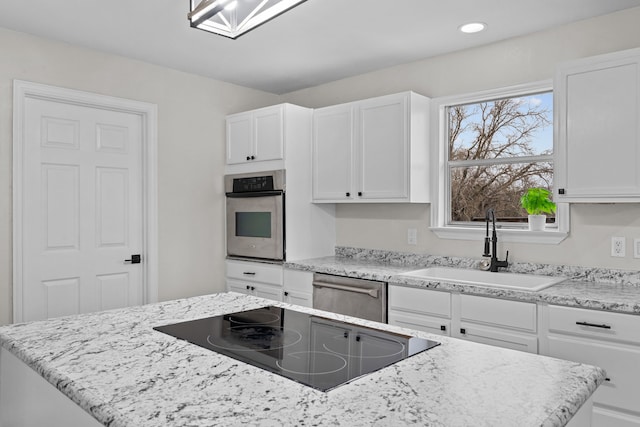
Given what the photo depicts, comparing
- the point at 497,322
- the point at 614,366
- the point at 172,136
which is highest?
the point at 172,136

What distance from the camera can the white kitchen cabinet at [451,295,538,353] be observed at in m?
2.39

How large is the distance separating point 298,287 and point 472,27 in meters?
2.15

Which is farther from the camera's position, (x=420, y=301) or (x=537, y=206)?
(x=537, y=206)

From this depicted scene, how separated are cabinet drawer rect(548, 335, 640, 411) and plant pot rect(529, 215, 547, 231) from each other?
900 mm

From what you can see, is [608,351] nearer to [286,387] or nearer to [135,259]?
[286,387]

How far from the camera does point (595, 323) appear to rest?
218cm

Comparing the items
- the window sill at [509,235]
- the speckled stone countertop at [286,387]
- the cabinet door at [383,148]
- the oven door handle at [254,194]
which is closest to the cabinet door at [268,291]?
the oven door handle at [254,194]

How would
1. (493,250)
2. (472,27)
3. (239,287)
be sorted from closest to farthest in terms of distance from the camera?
1. (472,27)
2. (493,250)
3. (239,287)

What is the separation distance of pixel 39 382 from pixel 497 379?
130 cm

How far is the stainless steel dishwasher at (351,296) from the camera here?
2.96 m

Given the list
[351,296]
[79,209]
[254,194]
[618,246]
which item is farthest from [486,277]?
[79,209]

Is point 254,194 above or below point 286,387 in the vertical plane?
above

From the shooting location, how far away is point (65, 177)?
3.27 meters

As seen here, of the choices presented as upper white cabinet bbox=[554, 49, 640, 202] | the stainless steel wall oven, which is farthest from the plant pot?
the stainless steel wall oven
